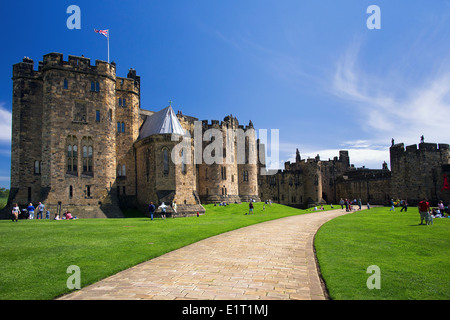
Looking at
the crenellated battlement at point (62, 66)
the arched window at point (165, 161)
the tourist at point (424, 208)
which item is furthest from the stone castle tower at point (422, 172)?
the crenellated battlement at point (62, 66)

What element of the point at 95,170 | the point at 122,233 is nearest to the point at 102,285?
the point at 122,233

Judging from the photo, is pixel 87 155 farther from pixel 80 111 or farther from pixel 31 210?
pixel 31 210

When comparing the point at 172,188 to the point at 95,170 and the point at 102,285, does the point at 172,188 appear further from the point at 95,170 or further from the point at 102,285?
the point at 102,285

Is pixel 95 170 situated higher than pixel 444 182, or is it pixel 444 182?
pixel 95 170

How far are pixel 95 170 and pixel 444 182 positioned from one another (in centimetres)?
4935

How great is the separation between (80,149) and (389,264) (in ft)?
108

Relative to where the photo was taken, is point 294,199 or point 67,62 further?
point 294,199

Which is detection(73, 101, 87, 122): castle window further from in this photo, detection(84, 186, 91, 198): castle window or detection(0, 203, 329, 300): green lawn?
detection(0, 203, 329, 300): green lawn

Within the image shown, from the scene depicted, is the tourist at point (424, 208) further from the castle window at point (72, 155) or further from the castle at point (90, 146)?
the castle window at point (72, 155)

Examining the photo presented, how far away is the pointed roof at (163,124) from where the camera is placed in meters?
35.5

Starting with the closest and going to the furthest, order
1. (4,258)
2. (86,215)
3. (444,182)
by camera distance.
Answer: (4,258), (86,215), (444,182)

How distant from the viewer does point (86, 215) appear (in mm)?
31859

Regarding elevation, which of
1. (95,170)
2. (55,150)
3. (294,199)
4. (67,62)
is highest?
(67,62)

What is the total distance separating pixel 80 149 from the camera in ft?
110
